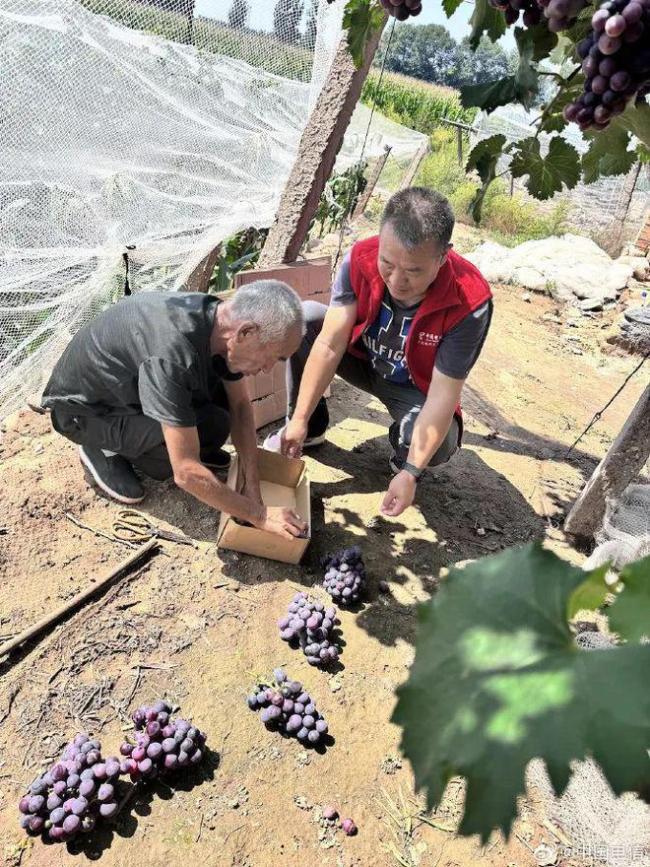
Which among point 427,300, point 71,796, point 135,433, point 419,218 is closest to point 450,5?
point 419,218

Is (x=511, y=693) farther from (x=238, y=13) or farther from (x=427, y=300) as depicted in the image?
(x=238, y=13)

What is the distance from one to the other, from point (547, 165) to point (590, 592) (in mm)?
1662

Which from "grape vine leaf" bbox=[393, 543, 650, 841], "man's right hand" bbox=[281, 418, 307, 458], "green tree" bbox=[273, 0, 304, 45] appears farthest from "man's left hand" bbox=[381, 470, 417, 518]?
"green tree" bbox=[273, 0, 304, 45]

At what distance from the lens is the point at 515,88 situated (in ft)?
5.25

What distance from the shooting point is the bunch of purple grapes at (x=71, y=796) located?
1841 mm

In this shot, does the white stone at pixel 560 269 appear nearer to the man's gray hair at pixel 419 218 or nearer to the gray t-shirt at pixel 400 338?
the gray t-shirt at pixel 400 338

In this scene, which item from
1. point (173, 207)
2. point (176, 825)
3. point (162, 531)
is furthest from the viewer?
point (173, 207)

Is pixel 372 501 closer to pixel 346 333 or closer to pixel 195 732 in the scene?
pixel 346 333

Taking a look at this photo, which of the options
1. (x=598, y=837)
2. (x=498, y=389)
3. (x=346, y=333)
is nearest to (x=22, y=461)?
(x=346, y=333)

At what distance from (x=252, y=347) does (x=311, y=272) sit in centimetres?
175

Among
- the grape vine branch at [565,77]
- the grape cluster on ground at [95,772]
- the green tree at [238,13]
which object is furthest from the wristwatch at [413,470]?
the green tree at [238,13]

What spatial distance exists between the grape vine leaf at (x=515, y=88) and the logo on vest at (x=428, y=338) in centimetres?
129

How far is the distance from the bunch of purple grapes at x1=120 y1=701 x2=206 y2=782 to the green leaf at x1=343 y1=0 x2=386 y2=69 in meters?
2.19

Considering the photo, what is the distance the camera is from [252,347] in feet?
7.99
